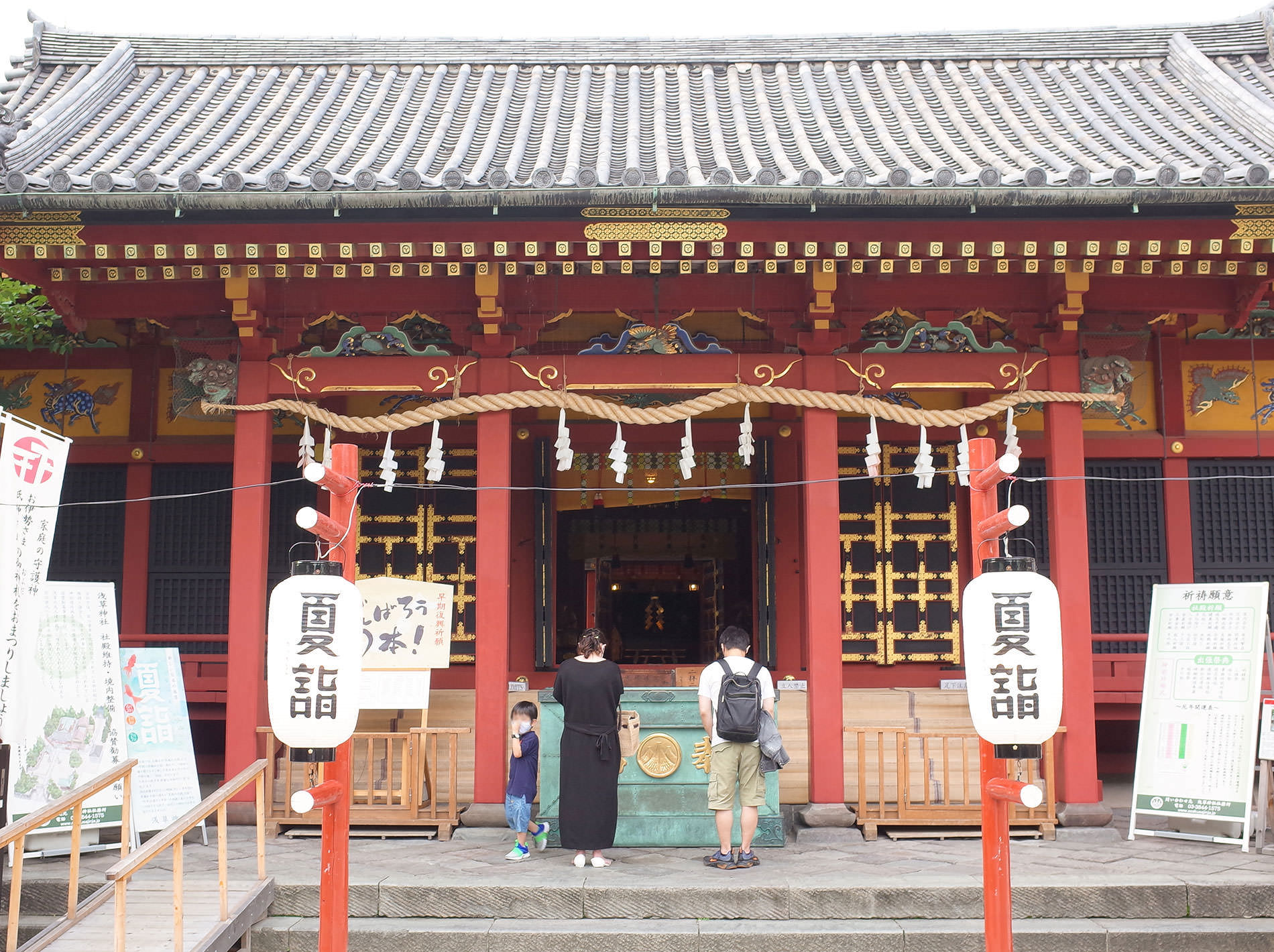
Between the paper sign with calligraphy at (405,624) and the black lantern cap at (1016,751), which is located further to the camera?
the paper sign with calligraphy at (405,624)

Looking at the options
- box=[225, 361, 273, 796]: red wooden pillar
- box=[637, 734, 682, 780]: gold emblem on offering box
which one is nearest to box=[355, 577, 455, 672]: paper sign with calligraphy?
box=[225, 361, 273, 796]: red wooden pillar

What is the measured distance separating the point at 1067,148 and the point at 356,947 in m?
7.63

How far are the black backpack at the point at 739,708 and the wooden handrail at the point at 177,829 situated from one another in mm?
2741

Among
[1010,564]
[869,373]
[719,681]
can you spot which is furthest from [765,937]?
[869,373]

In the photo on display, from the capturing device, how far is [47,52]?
10594mm

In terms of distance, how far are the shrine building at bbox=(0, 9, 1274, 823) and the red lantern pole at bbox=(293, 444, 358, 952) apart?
2319 mm

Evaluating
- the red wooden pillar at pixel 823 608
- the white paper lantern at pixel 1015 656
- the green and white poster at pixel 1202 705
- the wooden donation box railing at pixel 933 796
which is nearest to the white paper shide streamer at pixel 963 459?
the red wooden pillar at pixel 823 608

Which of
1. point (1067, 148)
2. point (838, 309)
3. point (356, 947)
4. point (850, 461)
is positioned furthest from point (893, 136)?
point (356, 947)

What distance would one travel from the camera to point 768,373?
802cm

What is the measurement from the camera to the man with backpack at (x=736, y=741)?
21.3 ft

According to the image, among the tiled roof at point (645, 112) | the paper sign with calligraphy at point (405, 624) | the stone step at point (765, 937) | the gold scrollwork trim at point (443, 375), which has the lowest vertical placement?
the stone step at point (765, 937)

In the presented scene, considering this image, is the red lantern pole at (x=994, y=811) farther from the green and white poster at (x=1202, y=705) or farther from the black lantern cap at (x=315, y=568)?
the black lantern cap at (x=315, y=568)

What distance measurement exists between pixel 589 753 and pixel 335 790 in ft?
6.81

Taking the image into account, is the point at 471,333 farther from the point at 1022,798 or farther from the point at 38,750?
the point at 1022,798
